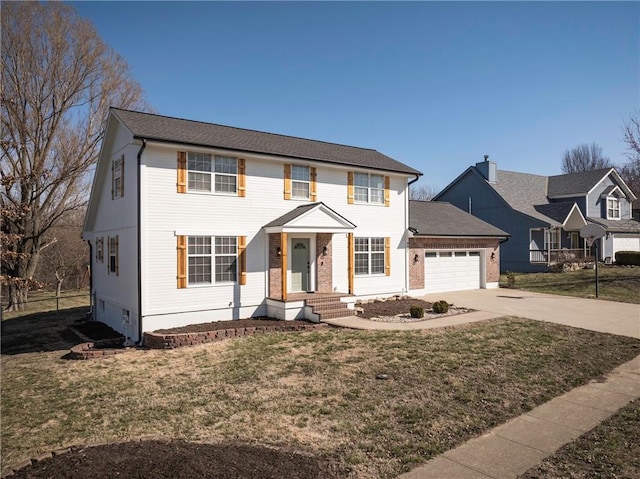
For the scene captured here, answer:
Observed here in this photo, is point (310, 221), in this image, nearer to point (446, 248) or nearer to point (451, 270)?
point (446, 248)

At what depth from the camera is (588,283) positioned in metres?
22.9

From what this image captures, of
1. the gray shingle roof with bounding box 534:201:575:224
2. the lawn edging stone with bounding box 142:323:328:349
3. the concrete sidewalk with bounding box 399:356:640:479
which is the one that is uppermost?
the gray shingle roof with bounding box 534:201:575:224

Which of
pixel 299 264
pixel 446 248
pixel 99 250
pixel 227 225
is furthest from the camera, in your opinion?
pixel 446 248

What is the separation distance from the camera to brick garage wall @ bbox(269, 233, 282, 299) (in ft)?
49.8

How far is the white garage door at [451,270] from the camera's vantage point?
67.3ft

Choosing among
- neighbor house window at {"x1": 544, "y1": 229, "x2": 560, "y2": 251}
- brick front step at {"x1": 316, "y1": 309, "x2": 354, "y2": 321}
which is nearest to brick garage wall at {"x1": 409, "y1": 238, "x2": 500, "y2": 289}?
brick front step at {"x1": 316, "y1": 309, "x2": 354, "y2": 321}

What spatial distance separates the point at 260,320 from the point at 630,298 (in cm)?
1633

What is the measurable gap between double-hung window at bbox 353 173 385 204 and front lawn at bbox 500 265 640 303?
9532 millimetres

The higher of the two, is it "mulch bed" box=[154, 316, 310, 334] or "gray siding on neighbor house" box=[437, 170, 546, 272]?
"gray siding on neighbor house" box=[437, 170, 546, 272]

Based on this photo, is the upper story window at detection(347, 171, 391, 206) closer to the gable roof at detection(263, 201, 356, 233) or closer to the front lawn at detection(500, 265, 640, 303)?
the gable roof at detection(263, 201, 356, 233)

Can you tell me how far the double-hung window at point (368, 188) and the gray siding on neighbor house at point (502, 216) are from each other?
51.1 ft

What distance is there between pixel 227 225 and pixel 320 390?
774cm

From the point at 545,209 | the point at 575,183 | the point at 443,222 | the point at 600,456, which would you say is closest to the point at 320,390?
the point at 600,456

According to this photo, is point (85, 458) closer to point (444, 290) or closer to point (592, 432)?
point (592, 432)
